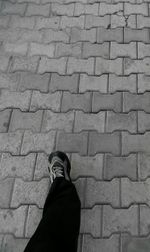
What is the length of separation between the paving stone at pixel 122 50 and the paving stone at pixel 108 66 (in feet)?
0.18

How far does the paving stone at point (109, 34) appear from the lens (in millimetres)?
3021

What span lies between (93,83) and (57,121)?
1.36 ft

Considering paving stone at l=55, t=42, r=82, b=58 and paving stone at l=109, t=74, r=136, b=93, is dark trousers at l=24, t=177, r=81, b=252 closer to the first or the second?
paving stone at l=109, t=74, r=136, b=93

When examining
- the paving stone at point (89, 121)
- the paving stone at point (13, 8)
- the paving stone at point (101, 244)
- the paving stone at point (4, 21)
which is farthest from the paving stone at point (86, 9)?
the paving stone at point (101, 244)

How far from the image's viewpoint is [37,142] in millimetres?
2555

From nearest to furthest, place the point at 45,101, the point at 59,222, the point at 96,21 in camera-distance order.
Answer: the point at 59,222 < the point at 45,101 < the point at 96,21

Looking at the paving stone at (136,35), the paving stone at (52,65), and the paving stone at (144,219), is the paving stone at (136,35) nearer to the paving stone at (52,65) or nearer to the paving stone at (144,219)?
the paving stone at (52,65)

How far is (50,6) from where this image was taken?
10.9ft

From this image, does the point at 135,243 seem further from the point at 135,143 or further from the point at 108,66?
the point at 108,66

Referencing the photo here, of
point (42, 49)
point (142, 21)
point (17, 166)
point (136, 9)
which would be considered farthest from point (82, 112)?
point (136, 9)

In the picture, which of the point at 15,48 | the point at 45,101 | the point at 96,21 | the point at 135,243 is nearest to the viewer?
the point at 135,243

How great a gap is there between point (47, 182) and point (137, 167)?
23.1 inches

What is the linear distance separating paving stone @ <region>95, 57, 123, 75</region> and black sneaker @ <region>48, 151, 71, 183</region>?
775mm

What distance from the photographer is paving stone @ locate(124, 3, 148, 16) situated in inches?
126
